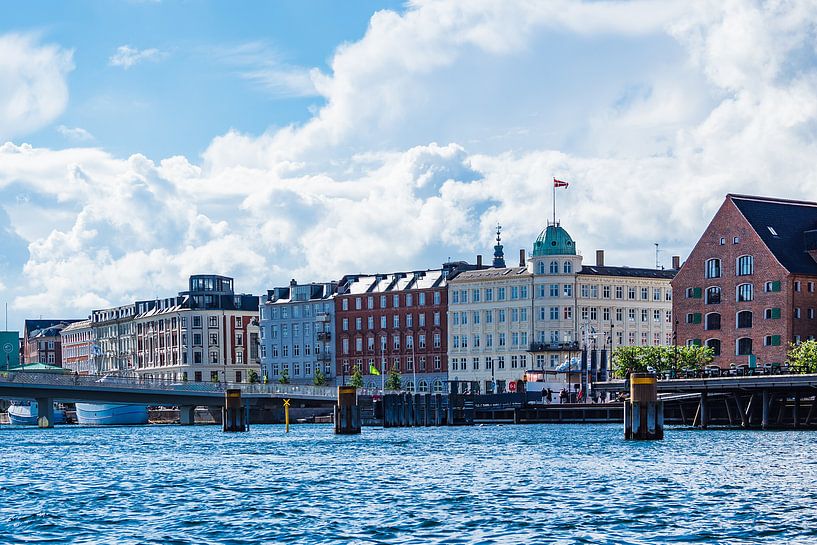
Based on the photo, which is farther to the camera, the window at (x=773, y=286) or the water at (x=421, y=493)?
the window at (x=773, y=286)

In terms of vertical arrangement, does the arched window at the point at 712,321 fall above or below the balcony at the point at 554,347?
above

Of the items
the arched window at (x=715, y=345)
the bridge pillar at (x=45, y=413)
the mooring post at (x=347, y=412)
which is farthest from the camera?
the bridge pillar at (x=45, y=413)

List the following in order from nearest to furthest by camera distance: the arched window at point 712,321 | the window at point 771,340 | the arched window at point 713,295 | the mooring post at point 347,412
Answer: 1. the mooring post at point 347,412
2. the window at point 771,340
3. the arched window at point 713,295
4. the arched window at point 712,321

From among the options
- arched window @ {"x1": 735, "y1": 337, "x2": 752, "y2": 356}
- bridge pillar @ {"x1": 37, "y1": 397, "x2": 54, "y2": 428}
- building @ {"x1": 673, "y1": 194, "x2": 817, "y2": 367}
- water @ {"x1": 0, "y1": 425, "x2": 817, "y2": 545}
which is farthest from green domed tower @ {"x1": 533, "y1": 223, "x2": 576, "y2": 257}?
water @ {"x1": 0, "y1": 425, "x2": 817, "y2": 545}

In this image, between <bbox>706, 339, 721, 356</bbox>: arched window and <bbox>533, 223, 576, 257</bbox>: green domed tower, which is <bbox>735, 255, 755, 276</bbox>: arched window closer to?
<bbox>706, 339, 721, 356</bbox>: arched window

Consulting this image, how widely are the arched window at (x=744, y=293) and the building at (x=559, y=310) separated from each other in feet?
102

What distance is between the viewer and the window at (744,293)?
157125mm

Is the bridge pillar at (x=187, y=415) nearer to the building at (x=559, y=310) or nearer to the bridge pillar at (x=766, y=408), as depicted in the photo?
the building at (x=559, y=310)

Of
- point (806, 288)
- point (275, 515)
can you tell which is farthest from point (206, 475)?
point (806, 288)

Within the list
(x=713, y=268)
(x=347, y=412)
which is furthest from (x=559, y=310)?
(x=347, y=412)

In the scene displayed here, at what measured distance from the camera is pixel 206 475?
74.9 metres

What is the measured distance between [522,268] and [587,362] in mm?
31538

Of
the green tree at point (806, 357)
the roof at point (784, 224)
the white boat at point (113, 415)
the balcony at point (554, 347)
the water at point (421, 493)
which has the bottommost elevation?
the white boat at point (113, 415)

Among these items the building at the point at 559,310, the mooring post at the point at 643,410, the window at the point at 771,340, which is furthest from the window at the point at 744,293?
the mooring post at the point at 643,410
